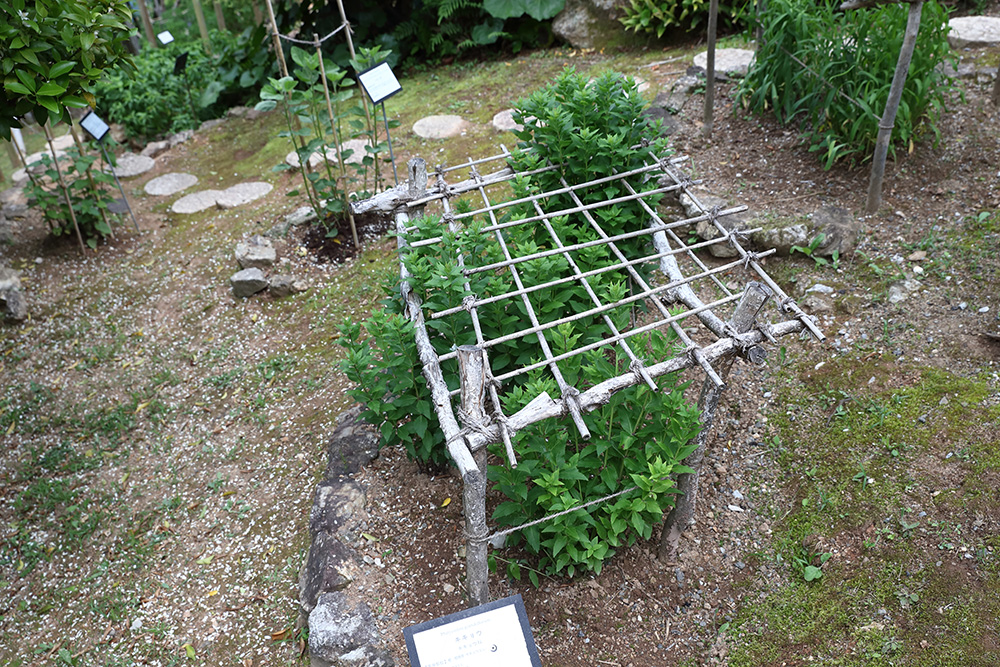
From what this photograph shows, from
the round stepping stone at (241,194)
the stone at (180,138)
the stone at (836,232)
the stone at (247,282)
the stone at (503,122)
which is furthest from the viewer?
the stone at (180,138)

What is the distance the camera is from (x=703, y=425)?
252 centimetres

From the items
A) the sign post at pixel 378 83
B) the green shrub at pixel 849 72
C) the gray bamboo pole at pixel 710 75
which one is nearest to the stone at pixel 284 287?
the sign post at pixel 378 83

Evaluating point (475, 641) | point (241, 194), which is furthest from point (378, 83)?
point (475, 641)

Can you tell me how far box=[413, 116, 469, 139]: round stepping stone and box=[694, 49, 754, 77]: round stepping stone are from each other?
2192 mm

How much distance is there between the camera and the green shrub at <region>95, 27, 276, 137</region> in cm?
772

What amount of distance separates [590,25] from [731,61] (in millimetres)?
2056

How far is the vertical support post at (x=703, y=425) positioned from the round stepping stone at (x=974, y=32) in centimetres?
431

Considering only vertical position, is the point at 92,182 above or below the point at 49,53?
below

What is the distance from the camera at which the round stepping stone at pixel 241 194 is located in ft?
19.3

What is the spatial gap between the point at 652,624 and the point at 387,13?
24.7 feet

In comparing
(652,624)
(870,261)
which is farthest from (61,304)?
(870,261)

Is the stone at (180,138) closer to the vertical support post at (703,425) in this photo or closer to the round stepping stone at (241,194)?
the round stepping stone at (241,194)

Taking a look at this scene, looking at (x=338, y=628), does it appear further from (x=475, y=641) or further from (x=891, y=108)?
(x=891, y=108)

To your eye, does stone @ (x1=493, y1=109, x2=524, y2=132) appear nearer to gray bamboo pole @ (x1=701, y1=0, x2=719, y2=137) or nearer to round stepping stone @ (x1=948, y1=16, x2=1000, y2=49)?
gray bamboo pole @ (x1=701, y1=0, x2=719, y2=137)
